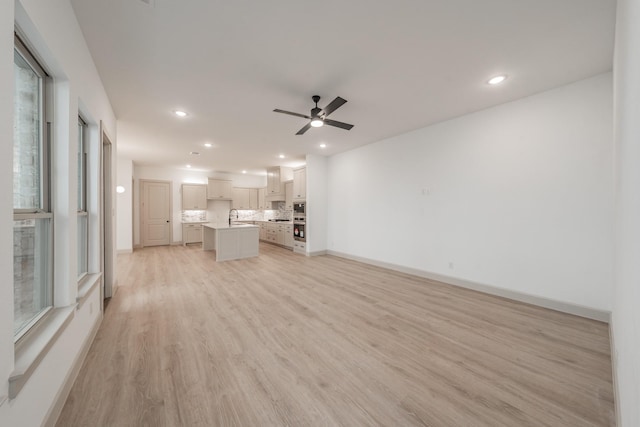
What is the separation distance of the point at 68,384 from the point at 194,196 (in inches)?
316

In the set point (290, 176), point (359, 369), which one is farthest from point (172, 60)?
point (290, 176)

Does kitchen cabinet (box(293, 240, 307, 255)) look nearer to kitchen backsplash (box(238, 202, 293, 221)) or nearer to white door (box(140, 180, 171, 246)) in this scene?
kitchen backsplash (box(238, 202, 293, 221))

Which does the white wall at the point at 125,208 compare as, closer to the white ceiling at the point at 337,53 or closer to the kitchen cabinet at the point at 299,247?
the white ceiling at the point at 337,53

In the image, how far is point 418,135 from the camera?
4.73m

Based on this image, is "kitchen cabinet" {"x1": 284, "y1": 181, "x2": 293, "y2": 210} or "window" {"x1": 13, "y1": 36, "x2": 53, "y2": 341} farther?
"kitchen cabinet" {"x1": 284, "y1": 181, "x2": 293, "y2": 210}

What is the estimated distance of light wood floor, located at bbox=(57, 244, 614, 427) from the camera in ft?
5.11

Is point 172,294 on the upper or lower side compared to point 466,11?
lower

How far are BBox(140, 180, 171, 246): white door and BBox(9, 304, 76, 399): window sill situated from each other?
7.59 meters

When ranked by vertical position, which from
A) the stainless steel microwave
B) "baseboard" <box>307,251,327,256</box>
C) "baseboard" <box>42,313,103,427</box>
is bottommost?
"baseboard" <box>42,313,103,427</box>

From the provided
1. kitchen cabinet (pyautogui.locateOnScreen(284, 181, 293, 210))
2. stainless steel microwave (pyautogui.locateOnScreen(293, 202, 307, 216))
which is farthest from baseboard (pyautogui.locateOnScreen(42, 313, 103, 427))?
kitchen cabinet (pyautogui.locateOnScreen(284, 181, 293, 210))

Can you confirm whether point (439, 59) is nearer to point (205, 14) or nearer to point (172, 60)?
point (205, 14)

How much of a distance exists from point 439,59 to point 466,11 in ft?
1.98

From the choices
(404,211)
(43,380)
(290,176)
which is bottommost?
(43,380)

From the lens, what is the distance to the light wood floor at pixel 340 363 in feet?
5.11
